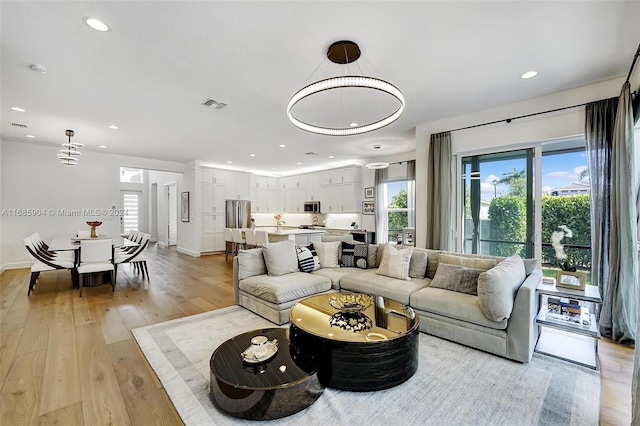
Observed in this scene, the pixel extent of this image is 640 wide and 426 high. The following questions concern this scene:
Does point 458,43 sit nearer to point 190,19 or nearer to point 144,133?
point 190,19

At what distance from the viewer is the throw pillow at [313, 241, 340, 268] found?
4.38m

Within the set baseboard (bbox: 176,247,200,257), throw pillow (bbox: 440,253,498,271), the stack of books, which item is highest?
throw pillow (bbox: 440,253,498,271)

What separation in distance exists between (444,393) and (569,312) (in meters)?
1.80

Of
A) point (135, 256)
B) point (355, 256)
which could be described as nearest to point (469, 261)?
point (355, 256)

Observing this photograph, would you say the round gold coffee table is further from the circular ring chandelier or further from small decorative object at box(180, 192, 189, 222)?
small decorative object at box(180, 192, 189, 222)

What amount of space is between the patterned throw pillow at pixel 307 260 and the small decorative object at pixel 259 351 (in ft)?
6.14

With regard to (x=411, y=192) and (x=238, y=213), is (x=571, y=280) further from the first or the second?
(x=238, y=213)

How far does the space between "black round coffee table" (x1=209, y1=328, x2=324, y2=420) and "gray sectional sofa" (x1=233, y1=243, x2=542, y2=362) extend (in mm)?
1240

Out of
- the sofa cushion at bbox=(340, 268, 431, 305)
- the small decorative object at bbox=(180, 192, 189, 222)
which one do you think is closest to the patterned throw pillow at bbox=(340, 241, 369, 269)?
the sofa cushion at bbox=(340, 268, 431, 305)

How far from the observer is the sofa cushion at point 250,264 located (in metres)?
3.81

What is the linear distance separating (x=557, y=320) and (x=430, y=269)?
4.43ft

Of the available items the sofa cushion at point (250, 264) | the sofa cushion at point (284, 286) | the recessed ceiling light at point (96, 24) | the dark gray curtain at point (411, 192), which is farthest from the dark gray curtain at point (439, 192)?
the recessed ceiling light at point (96, 24)

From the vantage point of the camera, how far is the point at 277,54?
2.63 m

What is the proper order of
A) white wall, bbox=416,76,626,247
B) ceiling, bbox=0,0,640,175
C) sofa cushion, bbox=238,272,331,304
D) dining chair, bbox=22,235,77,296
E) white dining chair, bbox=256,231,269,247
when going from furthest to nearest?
white dining chair, bbox=256,231,269,247
dining chair, bbox=22,235,77,296
white wall, bbox=416,76,626,247
sofa cushion, bbox=238,272,331,304
ceiling, bbox=0,0,640,175
